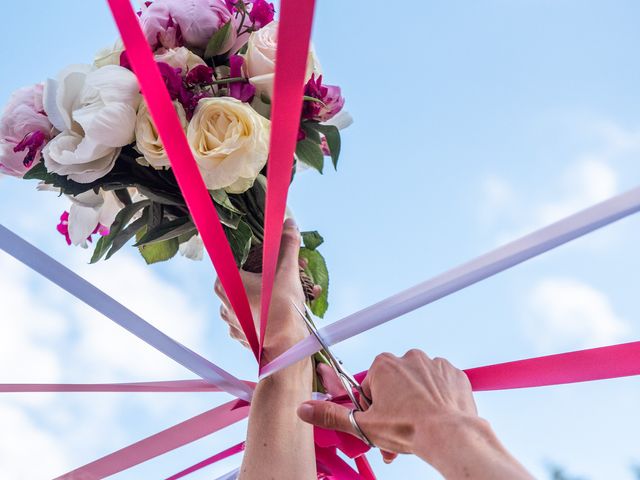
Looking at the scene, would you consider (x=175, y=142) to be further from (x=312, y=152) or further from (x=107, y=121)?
(x=312, y=152)

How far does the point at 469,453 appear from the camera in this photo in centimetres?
85

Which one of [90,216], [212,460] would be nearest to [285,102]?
[90,216]

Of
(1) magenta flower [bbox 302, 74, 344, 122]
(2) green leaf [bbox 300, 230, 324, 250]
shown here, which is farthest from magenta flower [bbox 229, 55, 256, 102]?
(2) green leaf [bbox 300, 230, 324, 250]

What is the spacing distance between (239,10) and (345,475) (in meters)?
1.01

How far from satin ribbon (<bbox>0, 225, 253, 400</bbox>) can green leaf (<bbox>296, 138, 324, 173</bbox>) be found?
18.3 inches

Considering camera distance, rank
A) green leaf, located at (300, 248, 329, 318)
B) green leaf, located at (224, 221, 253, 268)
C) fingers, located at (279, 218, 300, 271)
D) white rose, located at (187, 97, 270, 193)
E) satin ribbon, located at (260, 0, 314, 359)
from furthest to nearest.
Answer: green leaf, located at (300, 248, 329, 318), fingers, located at (279, 218, 300, 271), green leaf, located at (224, 221, 253, 268), white rose, located at (187, 97, 270, 193), satin ribbon, located at (260, 0, 314, 359)

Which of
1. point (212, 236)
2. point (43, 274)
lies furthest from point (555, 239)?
point (43, 274)

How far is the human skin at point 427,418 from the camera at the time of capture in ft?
2.78

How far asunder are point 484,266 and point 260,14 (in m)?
0.80

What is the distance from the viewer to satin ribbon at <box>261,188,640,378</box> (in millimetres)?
858

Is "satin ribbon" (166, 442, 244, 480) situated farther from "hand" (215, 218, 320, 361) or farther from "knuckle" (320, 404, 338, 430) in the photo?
"knuckle" (320, 404, 338, 430)

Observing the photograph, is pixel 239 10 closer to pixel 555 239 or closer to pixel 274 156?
pixel 274 156

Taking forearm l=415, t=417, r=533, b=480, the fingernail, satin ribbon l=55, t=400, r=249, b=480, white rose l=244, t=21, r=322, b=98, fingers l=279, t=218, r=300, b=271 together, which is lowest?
forearm l=415, t=417, r=533, b=480

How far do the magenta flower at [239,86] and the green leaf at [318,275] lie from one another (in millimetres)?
485
